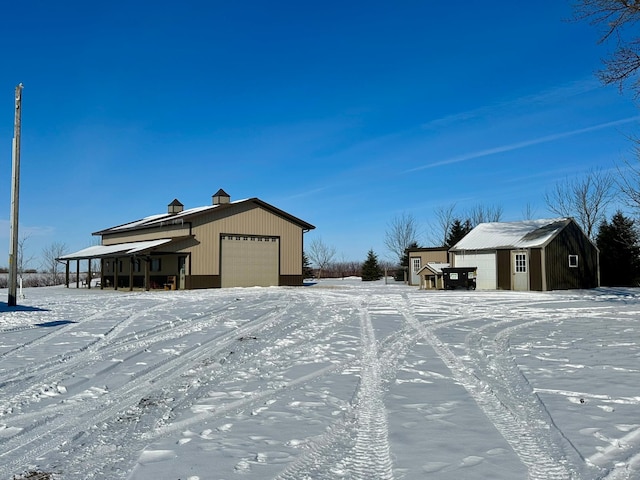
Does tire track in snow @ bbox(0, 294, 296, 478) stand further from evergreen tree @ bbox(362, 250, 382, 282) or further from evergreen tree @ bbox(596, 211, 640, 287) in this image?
evergreen tree @ bbox(362, 250, 382, 282)

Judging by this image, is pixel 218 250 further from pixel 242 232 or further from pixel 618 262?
pixel 618 262

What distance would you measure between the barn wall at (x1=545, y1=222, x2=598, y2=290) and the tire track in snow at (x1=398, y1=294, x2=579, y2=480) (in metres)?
22.7

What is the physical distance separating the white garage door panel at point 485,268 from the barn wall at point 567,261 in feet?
9.46

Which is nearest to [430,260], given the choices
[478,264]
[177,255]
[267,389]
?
[478,264]

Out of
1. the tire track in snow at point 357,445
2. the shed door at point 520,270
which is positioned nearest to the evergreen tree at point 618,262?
the shed door at point 520,270

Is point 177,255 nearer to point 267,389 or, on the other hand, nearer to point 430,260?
point 430,260

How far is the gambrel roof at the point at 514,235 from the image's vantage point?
91.1 feet

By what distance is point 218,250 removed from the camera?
30.5 metres

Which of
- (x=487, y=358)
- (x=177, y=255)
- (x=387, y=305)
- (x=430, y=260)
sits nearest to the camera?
(x=487, y=358)

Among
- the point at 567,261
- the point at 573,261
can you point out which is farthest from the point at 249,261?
the point at 573,261

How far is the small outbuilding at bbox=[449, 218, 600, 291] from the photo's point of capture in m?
27.2

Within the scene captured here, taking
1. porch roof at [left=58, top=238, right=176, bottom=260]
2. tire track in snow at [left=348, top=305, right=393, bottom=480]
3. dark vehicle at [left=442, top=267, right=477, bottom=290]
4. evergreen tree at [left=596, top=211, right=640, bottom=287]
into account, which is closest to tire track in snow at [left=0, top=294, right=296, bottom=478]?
tire track in snow at [left=348, top=305, right=393, bottom=480]

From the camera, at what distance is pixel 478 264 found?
29703 mm

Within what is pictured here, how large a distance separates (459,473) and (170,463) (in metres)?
2.02
